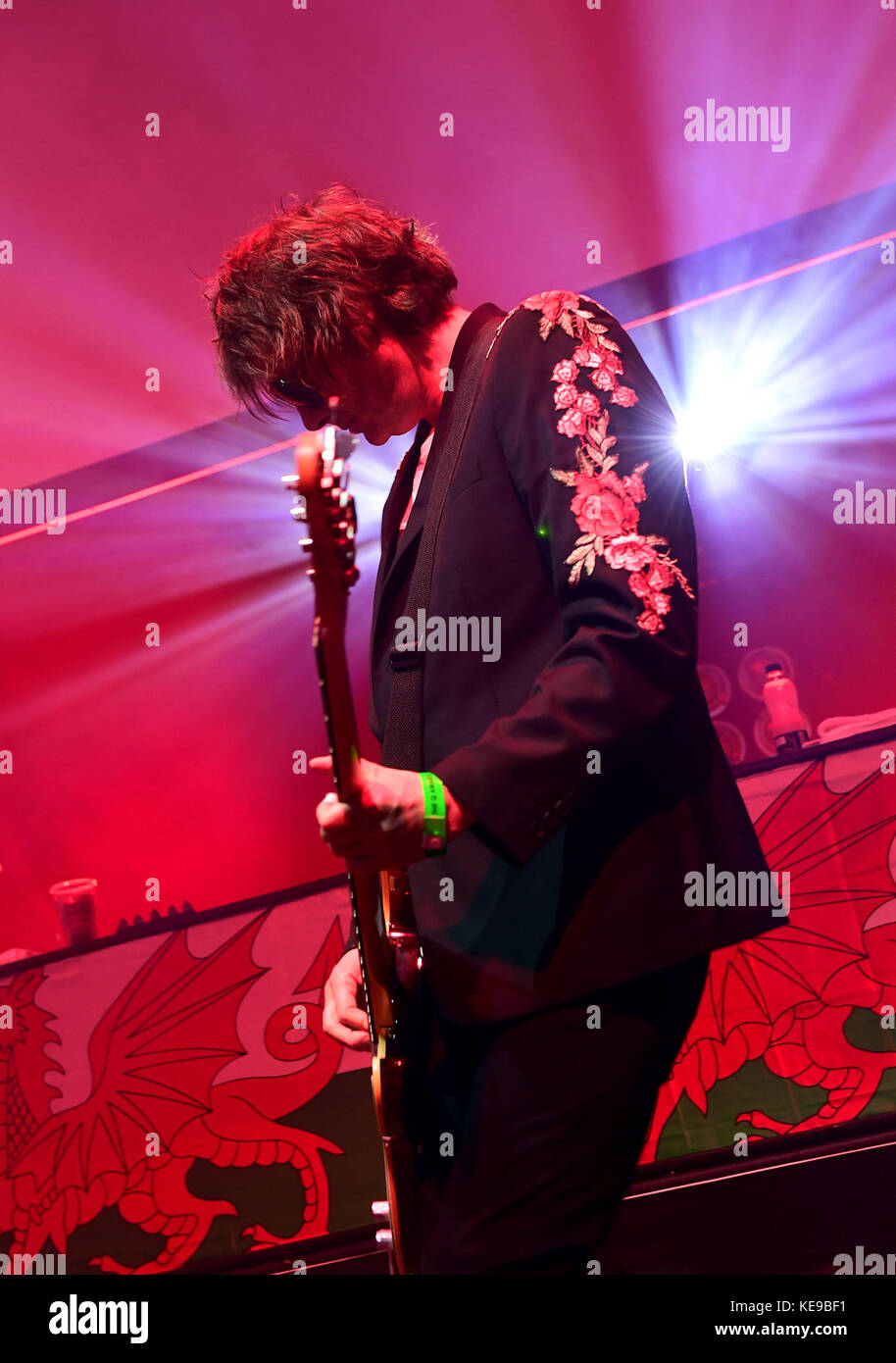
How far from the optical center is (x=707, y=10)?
3385mm

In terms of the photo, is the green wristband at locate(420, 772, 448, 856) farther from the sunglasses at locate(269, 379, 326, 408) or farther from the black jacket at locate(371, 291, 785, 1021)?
the sunglasses at locate(269, 379, 326, 408)

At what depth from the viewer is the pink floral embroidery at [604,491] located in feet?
3.80

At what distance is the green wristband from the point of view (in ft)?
3.49

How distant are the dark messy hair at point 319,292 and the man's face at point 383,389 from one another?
24mm

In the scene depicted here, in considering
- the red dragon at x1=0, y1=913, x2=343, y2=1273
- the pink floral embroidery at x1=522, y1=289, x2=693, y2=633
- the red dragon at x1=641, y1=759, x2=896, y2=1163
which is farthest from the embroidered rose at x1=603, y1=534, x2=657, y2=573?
the red dragon at x1=0, y1=913, x2=343, y2=1273

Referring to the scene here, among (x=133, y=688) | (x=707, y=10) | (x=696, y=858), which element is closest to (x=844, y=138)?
(x=707, y=10)

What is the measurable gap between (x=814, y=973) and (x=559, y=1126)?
85.0 inches

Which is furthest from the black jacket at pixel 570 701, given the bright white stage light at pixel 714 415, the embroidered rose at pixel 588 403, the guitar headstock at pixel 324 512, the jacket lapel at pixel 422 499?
the bright white stage light at pixel 714 415

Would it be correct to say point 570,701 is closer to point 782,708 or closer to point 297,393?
point 297,393

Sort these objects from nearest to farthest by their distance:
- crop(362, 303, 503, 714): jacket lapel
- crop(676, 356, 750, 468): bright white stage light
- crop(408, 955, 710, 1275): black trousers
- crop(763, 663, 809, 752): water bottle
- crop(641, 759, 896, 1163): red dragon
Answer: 1. crop(408, 955, 710, 1275): black trousers
2. crop(362, 303, 503, 714): jacket lapel
3. crop(641, 759, 896, 1163): red dragon
4. crop(763, 663, 809, 752): water bottle
5. crop(676, 356, 750, 468): bright white stage light

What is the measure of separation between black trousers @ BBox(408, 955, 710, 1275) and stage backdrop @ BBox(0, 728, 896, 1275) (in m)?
1.89

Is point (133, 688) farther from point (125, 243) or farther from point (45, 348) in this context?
point (125, 243)

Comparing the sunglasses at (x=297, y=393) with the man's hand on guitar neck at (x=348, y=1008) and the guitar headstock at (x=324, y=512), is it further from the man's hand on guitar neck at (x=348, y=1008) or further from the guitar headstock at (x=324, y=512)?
the man's hand on guitar neck at (x=348, y=1008)

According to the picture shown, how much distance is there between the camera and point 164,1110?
345cm
